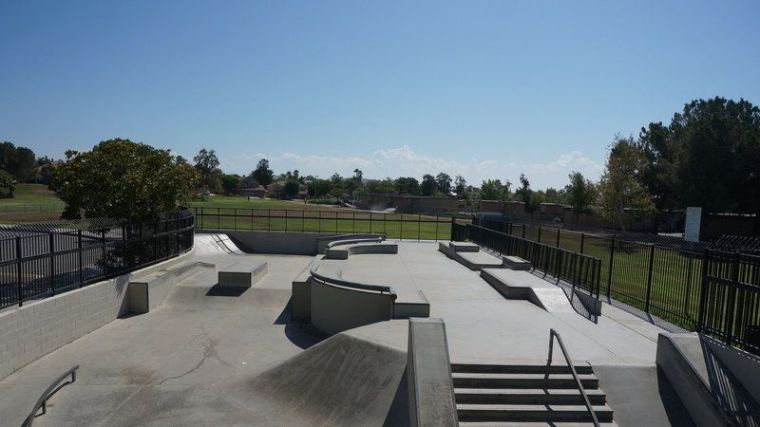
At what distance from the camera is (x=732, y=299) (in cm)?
723

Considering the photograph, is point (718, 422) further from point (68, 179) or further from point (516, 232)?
point (68, 179)

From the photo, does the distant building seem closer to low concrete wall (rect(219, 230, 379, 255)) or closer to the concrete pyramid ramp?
low concrete wall (rect(219, 230, 379, 255))

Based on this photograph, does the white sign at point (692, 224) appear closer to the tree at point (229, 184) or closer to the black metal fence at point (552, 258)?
the black metal fence at point (552, 258)

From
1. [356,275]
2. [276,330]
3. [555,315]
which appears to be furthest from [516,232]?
[276,330]

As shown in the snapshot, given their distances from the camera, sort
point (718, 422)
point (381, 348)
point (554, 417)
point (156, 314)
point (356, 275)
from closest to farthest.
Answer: point (718, 422)
point (554, 417)
point (381, 348)
point (156, 314)
point (356, 275)

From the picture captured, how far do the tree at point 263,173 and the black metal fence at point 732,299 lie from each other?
18311 centimetres

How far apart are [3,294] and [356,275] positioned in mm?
10074

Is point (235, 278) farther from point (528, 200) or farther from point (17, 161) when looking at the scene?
point (17, 161)

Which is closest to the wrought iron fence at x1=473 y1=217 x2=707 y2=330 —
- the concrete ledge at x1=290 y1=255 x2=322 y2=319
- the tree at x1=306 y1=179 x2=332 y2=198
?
the concrete ledge at x1=290 y1=255 x2=322 y2=319

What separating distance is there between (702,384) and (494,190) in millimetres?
93036

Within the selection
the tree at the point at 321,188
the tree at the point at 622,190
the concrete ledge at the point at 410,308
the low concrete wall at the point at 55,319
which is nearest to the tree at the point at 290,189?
the tree at the point at 321,188

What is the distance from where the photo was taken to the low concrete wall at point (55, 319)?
1073 cm

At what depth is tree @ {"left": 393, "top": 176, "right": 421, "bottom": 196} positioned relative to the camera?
15900cm

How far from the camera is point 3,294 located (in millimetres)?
11266
